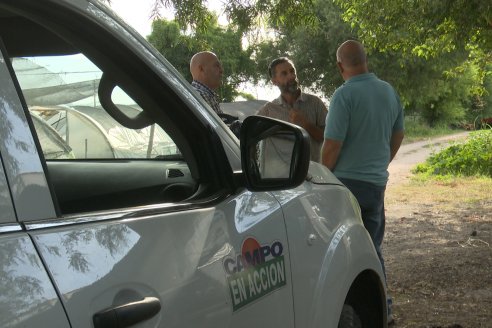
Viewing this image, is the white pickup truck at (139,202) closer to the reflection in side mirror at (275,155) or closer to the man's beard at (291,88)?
the reflection in side mirror at (275,155)

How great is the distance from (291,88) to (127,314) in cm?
397

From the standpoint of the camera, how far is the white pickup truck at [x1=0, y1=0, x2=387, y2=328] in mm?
1446

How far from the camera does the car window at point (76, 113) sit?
2.07 meters

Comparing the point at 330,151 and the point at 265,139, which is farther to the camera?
the point at 330,151

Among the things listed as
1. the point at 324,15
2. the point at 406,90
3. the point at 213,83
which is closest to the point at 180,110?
the point at 213,83

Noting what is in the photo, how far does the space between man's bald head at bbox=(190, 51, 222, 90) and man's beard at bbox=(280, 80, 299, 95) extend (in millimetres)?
552

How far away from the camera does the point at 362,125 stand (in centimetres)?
466

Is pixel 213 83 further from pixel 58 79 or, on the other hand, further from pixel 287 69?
pixel 58 79

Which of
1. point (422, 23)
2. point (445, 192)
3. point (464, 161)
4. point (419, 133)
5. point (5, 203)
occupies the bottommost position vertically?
point (419, 133)

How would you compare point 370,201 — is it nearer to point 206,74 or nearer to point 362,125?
point 362,125

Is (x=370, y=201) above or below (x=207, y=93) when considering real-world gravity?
below

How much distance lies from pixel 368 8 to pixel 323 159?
4902 mm

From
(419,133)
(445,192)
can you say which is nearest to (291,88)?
(445,192)

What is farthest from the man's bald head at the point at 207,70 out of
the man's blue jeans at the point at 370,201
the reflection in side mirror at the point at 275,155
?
the reflection in side mirror at the point at 275,155
